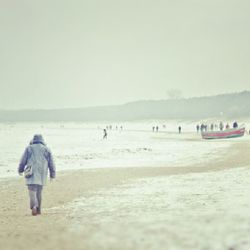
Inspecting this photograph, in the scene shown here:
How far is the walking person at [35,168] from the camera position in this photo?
9.88 meters

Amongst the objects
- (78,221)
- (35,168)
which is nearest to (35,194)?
(35,168)

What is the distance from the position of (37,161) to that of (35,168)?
0.59 ft

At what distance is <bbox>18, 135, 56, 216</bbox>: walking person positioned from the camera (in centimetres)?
988

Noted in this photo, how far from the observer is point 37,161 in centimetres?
995

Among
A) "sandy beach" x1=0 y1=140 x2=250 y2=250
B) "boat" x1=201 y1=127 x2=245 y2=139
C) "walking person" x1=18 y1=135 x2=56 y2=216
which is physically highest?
"walking person" x1=18 y1=135 x2=56 y2=216

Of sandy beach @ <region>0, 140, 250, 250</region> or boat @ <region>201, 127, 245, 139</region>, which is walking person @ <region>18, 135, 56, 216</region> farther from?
boat @ <region>201, 127, 245, 139</region>

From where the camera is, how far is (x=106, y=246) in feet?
22.3

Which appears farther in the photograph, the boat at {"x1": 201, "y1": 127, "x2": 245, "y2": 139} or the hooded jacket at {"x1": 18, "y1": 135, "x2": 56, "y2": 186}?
the boat at {"x1": 201, "y1": 127, "x2": 245, "y2": 139}

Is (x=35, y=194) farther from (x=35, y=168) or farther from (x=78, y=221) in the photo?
(x=78, y=221)

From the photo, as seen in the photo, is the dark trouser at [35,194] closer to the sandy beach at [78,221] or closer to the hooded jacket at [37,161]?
the hooded jacket at [37,161]

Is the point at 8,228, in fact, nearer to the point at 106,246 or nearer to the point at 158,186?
the point at 106,246

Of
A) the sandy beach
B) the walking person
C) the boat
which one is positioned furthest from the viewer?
the boat

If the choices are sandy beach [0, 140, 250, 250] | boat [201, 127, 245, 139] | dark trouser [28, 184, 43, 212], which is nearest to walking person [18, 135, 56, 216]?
dark trouser [28, 184, 43, 212]

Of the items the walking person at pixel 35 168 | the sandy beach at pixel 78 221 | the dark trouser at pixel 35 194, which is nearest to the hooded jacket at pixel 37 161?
the walking person at pixel 35 168
